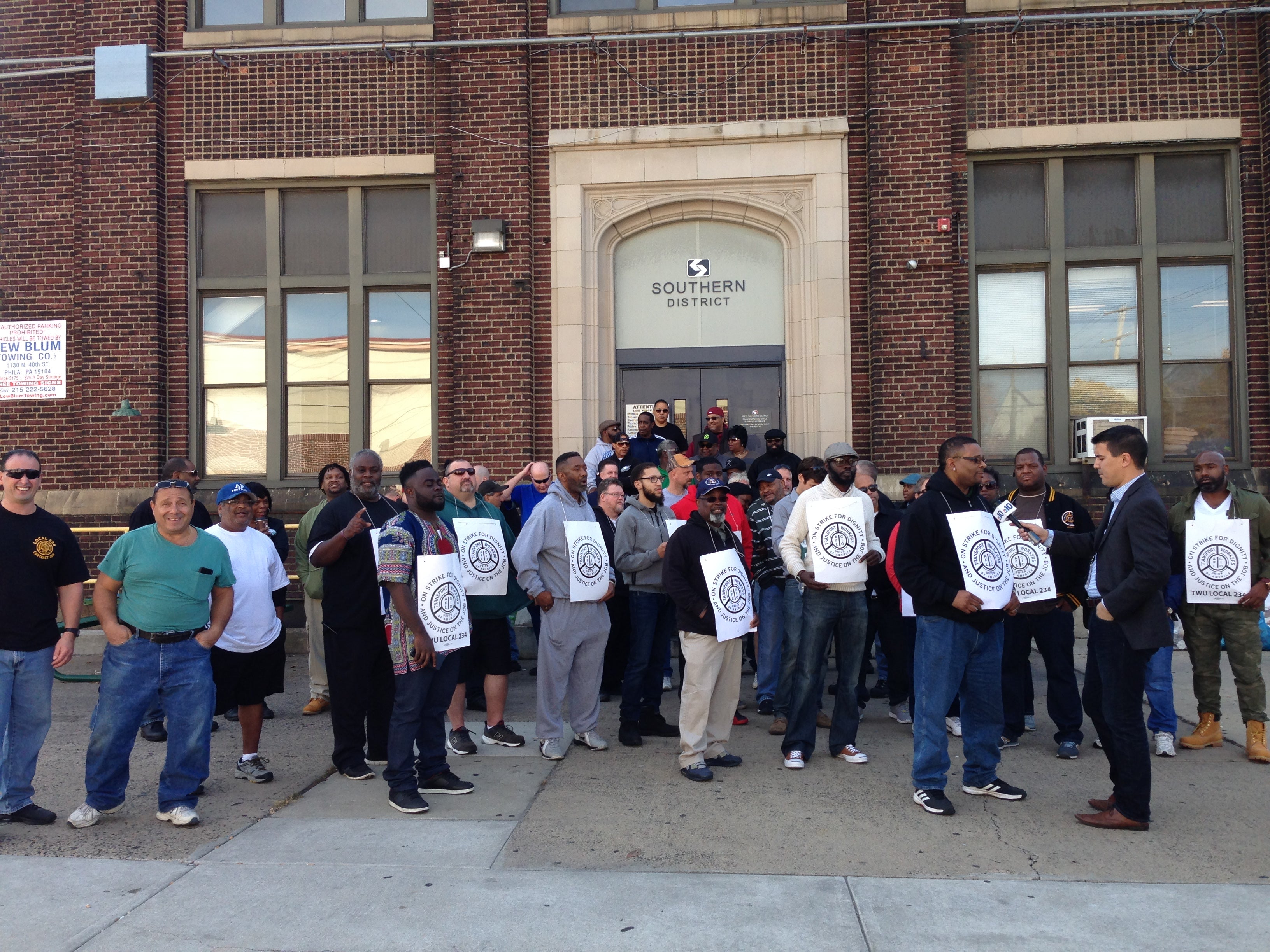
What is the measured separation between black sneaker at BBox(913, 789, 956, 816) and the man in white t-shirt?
13.0 feet

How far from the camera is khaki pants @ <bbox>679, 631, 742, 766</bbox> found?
675 cm

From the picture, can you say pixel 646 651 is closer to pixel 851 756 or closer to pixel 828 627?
pixel 828 627

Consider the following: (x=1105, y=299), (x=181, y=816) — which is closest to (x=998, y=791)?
(x=181, y=816)

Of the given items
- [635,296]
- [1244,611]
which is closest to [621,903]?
[1244,611]

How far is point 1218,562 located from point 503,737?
498 centimetres

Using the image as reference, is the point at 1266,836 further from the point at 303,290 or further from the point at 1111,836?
the point at 303,290

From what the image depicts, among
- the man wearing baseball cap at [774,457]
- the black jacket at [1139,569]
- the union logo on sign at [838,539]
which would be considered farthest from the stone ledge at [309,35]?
the black jacket at [1139,569]

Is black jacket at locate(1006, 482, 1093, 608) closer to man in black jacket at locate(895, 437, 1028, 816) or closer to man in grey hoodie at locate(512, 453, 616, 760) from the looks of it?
man in black jacket at locate(895, 437, 1028, 816)

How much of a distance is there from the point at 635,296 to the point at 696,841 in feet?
27.7

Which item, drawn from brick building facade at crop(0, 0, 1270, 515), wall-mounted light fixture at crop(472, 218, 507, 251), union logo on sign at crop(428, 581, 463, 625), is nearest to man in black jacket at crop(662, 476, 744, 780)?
union logo on sign at crop(428, 581, 463, 625)

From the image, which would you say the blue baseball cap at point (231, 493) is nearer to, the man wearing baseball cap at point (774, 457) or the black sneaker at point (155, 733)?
the black sneaker at point (155, 733)

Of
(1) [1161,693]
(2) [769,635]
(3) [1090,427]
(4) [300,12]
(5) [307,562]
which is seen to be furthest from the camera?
(4) [300,12]

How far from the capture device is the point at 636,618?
7.82m

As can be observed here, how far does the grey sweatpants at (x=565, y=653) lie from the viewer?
23.7 feet
